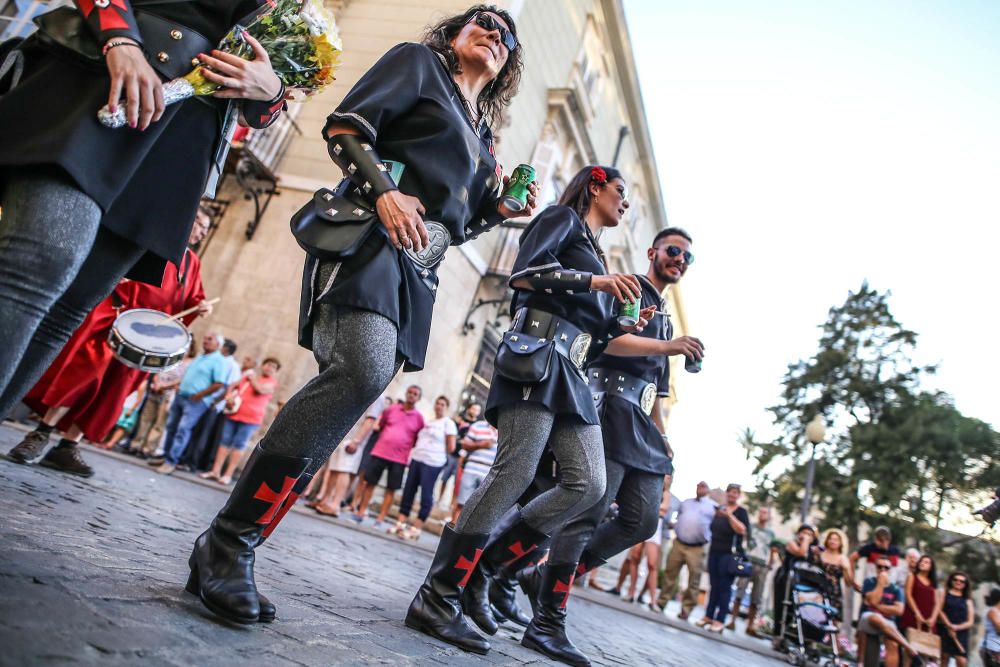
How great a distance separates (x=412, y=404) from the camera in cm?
847

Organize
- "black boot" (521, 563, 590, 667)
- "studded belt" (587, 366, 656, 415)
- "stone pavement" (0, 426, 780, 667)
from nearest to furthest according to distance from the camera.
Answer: "stone pavement" (0, 426, 780, 667) < "black boot" (521, 563, 590, 667) < "studded belt" (587, 366, 656, 415)

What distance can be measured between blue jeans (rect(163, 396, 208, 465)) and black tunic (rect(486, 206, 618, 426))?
22.0 ft

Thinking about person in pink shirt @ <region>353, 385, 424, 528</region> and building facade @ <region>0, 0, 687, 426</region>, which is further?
building facade @ <region>0, 0, 687, 426</region>

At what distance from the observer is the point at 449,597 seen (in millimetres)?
2291

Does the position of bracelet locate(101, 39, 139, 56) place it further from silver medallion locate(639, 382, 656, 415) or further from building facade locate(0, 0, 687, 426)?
building facade locate(0, 0, 687, 426)

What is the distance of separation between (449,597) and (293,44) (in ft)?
6.28

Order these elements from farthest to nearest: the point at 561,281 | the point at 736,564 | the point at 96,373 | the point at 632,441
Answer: the point at 736,564 < the point at 96,373 < the point at 632,441 < the point at 561,281

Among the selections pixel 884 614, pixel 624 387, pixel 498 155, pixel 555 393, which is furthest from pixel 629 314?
pixel 498 155

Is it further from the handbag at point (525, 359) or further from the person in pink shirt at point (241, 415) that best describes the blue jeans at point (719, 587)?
the handbag at point (525, 359)

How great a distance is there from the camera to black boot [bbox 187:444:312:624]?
1.56 meters

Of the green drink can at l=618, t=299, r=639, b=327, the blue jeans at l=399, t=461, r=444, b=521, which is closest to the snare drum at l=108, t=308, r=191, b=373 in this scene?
the green drink can at l=618, t=299, r=639, b=327

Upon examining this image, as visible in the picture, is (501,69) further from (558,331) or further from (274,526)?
(274,526)

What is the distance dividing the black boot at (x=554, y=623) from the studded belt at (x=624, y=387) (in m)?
1.03

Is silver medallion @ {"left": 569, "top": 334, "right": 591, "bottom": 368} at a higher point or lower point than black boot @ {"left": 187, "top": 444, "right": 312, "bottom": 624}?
higher
